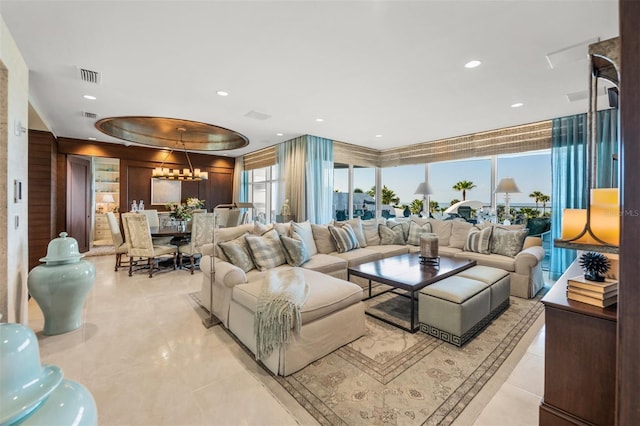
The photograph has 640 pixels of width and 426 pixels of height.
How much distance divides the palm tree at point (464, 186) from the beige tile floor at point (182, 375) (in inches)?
137

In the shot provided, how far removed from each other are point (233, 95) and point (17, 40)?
1912 mm

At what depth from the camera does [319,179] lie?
610 centimetres

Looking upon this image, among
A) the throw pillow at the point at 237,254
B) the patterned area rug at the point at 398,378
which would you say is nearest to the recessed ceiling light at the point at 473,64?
the patterned area rug at the point at 398,378

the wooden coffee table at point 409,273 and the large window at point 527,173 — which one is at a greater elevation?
the large window at point 527,173

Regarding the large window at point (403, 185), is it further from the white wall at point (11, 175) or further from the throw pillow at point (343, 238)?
the white wall at point (11, 175)

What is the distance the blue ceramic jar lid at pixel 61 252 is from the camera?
267 cm

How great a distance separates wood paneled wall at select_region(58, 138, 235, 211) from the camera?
652cm

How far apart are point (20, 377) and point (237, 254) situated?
6.96 ft

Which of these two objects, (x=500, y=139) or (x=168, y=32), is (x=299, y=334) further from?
(x=500, y=139)

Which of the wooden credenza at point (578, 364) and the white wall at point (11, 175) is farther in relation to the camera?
the white wall at point (11, 175)

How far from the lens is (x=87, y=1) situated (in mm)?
1925

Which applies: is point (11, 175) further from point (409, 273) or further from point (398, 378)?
point (409, 273)

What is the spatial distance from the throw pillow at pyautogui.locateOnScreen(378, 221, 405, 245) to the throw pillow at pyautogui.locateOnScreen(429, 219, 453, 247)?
0.64 m

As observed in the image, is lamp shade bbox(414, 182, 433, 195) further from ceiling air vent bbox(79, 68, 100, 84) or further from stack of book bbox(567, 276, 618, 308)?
ceiling air vent bbox(79, 68, 100, 84)
